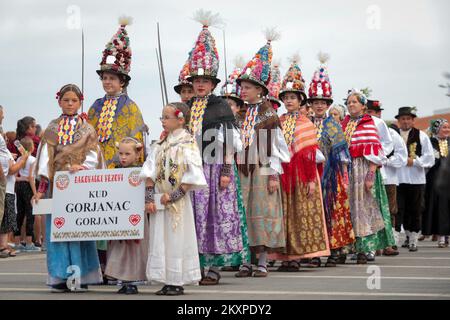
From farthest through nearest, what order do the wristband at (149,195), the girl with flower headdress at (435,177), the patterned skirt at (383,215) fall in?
the girl with flower headdress at (435,177)
the patterned skirt at (383,215)
the wristband at (149,195)

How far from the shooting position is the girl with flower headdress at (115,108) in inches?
438

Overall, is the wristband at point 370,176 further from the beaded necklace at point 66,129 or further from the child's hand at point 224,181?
the beaded necklace at point 66,129

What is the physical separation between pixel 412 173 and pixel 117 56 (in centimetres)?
802

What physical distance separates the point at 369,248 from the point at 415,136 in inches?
174

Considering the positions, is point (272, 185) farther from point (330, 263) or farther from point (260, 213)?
point (330, 263)

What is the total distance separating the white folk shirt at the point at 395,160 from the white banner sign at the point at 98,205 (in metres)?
7.86

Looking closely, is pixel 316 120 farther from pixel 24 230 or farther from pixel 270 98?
pixel 24 230

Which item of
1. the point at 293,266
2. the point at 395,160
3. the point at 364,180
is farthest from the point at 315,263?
the point at 395,160

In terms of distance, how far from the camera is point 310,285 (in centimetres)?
1054

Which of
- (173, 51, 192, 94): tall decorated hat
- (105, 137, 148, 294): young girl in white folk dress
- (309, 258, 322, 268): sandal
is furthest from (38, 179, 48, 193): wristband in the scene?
(309, 258, 322, 268): sandal

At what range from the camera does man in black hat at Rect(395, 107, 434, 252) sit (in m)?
17.8

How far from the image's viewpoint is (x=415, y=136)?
18234 millimetres

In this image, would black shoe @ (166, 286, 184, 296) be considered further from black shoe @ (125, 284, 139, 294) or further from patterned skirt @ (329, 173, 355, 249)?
patterned skirt @ (329, 173, 355, 249)

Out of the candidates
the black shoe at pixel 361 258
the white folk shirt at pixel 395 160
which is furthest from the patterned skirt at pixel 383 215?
the white folk shirt at pixel 395 160
